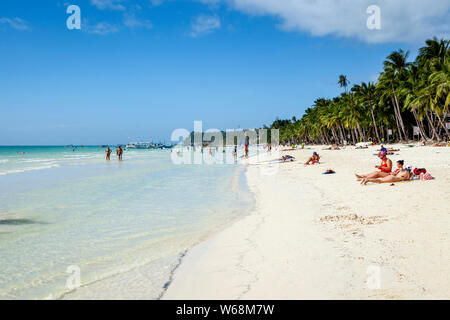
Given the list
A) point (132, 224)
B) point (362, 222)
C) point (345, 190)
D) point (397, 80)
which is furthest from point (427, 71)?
point (132, 224)

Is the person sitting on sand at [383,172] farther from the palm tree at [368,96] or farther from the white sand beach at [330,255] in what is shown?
the palm tree at [368,96]

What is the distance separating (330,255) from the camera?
459 cm

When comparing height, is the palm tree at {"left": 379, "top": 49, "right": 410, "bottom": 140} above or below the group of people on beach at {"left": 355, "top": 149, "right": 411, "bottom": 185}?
above

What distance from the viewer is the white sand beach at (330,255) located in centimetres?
353

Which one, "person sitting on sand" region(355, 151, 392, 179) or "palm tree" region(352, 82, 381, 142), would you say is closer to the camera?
"person sitting on sand" region(355, 151, 392, 179)

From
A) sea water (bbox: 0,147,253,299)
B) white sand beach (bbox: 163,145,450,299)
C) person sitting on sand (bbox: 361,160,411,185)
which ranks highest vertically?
person sitting on sand (bbox: 361,160,411,185)

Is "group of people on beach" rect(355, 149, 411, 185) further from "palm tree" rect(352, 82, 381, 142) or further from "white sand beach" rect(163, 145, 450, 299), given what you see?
"palm tree" rect(352, 82, 381, 142)

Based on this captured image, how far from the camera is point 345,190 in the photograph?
1059 centimetres

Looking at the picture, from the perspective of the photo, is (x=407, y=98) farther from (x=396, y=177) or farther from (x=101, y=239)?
(x=101, y=239)

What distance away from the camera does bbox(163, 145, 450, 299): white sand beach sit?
3533 millimetres

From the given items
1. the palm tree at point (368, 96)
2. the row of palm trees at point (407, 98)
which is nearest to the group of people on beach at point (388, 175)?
the row of palm trees at point (407, 98)

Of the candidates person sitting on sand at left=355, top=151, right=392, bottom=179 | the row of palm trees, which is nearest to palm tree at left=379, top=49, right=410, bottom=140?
the row of palm trees

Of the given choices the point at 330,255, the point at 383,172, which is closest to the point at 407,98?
the point at 383,172
